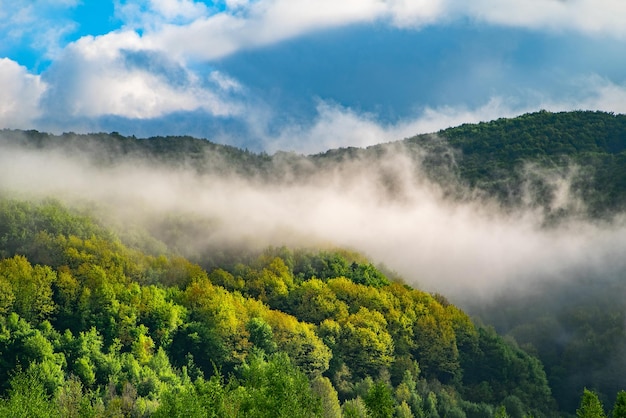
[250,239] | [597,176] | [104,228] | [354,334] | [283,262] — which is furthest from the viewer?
[597,176]

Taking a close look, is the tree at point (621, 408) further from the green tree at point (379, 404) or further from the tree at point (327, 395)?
the tree at point (327, 395)

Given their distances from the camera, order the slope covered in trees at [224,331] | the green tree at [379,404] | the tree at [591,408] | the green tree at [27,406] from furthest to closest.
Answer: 1. the slope covered in trees at [224,331]
2. the tree at [591,408]
3. the green tree at [379,404]
4. the green tree at [27,406]

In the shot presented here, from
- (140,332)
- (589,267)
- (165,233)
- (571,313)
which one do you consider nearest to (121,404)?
(140,332)

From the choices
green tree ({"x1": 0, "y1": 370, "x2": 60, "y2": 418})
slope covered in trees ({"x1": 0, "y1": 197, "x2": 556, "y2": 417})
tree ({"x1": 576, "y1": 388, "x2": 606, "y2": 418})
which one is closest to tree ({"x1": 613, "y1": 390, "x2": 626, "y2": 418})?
tree ({"x1": 576, "y1": 388, "x2": 606, "y2": 418})

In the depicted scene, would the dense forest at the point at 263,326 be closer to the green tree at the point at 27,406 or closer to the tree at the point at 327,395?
the tree at the point at 327,395

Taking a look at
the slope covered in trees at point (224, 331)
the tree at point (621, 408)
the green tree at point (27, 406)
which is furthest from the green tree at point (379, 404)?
the green tree at point (27, 406)

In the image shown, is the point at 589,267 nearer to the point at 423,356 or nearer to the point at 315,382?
the point at 423,356

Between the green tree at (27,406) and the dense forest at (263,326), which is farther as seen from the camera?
the dense forest at (263,326)

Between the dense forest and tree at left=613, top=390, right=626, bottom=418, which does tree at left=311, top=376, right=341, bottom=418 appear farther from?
tree at left=613, top=390, right=626, bottom=418

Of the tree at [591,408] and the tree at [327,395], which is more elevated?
the tree at [591,408]

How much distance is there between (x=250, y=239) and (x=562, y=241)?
63.2 metres

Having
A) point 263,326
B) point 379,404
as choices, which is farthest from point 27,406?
point 263,326

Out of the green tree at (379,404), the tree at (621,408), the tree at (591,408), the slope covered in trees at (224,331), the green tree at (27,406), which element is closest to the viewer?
the green tree at (27,406)

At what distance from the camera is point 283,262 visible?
16100 centimetres
